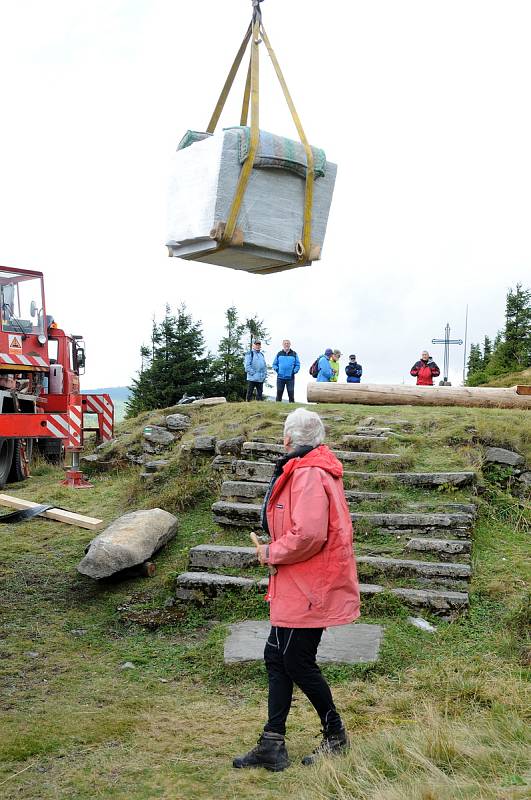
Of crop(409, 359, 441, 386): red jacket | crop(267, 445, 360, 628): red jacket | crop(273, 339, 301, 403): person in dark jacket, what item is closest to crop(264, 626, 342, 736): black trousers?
crop(267, 445, 360, 628): red jacket

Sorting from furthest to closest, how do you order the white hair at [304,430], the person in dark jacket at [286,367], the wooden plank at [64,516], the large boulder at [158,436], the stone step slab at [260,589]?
Result: the person in dark jacket at [286,367], the large boulder at [158,436], the wooden plank at [64,516], the stone step slab at [260,589], the white hair at [304,430]

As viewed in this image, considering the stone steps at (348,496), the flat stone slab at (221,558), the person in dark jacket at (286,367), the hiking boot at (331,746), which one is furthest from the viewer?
the person in dark jacket at (286,367)

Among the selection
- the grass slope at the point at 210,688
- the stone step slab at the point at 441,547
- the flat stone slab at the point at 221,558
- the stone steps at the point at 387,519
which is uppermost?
the stone steps at the point at 387,519

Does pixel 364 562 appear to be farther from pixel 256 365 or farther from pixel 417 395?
pixel 256 365

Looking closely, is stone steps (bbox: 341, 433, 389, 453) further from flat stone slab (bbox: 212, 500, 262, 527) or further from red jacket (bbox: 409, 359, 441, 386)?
red jacket (bbox: 409, 359, 441, 386)

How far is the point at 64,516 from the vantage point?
33.6 feet

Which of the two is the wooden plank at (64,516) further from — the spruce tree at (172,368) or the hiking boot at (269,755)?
the spruce tree at (172,368)

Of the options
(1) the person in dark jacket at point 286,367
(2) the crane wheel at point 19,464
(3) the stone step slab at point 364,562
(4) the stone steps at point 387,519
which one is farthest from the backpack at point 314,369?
(3) the stone step slab at point 364,562

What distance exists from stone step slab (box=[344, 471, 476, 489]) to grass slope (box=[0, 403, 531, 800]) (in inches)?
14.0

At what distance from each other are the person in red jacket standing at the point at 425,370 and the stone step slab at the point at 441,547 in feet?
29.0

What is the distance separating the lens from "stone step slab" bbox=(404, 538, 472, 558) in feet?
25.1

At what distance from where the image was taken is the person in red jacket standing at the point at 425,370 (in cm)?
1634

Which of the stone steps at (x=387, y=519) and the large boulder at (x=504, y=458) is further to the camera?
the large boulder at (x=504, y=458)

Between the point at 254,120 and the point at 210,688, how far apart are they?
4029 mm
